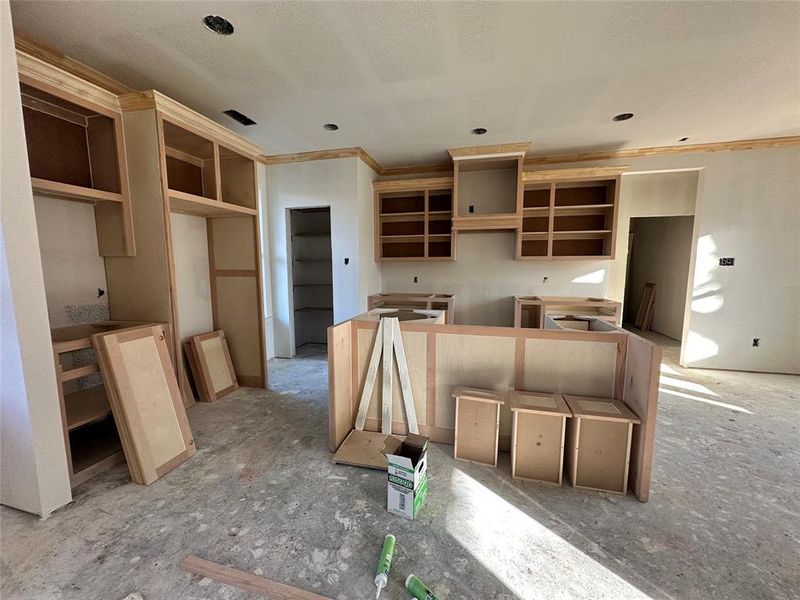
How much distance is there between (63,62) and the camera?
7.11ft

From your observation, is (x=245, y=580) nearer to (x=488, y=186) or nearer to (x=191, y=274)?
(x=191, y=274)

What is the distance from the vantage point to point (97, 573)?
134cm

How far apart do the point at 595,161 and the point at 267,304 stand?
16.3 feet

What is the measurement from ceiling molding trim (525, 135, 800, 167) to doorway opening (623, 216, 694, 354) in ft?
5.64

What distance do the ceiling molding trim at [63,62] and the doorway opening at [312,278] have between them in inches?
98.6

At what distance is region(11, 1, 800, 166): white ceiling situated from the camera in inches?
70.1

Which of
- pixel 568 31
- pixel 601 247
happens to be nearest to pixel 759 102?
pixel 601 247

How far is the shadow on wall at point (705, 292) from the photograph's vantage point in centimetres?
405

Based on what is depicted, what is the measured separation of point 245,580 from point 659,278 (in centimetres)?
790

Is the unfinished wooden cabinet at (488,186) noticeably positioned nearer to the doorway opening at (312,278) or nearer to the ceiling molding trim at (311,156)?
the ceiling molding trim at (311,156)

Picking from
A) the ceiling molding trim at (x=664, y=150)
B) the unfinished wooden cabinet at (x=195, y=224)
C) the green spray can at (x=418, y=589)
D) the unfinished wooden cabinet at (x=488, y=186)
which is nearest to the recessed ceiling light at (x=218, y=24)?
the unfinished wooden cabinet at (x=195, y=224)

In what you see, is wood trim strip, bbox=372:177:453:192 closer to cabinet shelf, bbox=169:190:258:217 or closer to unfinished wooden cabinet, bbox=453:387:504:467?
cabinet shelf, bbox=169:190:258:217

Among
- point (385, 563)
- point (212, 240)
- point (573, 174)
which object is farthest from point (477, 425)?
point (573, 174)

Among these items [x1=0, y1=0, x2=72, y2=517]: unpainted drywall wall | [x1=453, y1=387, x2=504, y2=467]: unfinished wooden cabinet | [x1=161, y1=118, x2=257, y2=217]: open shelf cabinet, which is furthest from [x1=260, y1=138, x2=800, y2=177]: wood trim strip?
[x1=453, y1=387, x2=504, y2=467]: unfinished wooden cabinet
